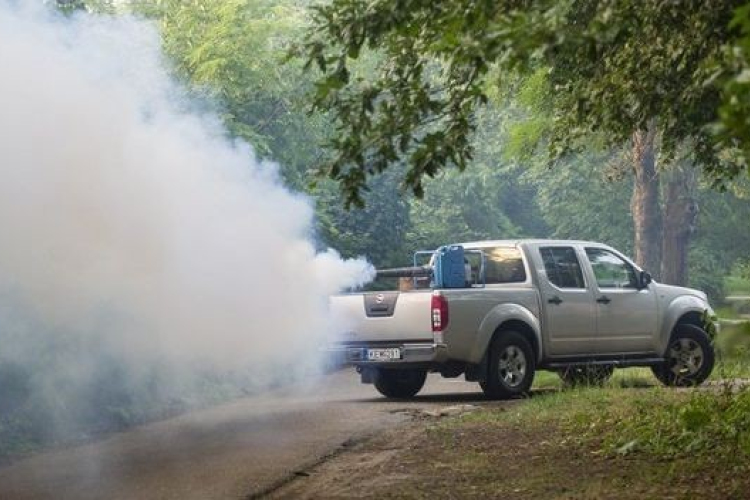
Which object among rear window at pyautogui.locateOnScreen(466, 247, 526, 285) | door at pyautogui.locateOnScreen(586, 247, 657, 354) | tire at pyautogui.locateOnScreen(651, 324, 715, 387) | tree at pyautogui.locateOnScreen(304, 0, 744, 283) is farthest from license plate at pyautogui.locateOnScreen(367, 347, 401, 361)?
tree at pyautogui.locateOnScreen(304, 0, 744, 283)

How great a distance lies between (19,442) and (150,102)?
5.20 metres

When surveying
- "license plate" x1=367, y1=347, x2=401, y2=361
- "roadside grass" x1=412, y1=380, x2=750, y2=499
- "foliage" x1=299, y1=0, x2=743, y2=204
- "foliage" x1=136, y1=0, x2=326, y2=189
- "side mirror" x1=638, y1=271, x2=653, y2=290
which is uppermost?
"foliage" x1=136, y1=0, x2=326, y2=189

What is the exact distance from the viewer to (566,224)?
5594 centimetres

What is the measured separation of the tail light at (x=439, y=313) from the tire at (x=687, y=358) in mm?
4076

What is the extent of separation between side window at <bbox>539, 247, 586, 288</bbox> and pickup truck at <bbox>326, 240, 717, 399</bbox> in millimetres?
13

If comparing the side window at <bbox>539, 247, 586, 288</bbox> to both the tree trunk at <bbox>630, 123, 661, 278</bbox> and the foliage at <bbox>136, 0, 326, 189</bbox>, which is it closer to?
the foliage at <bbox>136, 0, 326, 189</bbox>

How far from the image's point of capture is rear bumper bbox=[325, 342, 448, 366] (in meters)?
18.1

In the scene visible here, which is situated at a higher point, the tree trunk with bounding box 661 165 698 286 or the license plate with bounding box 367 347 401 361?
the tree trunk with bounding box 661 165 698 286

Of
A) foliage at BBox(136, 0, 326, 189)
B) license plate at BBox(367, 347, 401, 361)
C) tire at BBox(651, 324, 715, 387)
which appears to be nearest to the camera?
Answer: license plate at BBox(367, 347, 401, 361)

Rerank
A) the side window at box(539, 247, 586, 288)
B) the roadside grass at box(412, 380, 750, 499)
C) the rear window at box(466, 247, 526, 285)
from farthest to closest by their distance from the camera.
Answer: the side window at box(539, 247, 586, 288) < the rear window at box(466, 247, 526, 285) < the roadside grass at box(412, 380, 750, 499)

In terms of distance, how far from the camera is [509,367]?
61.6 ft

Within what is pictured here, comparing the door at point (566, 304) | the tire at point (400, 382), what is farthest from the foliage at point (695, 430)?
the tire at point (400, 382)

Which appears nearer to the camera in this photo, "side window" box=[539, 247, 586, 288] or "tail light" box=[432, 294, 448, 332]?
"tail light" box=[432, 294, 448, 332]

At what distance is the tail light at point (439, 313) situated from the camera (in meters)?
18.0
